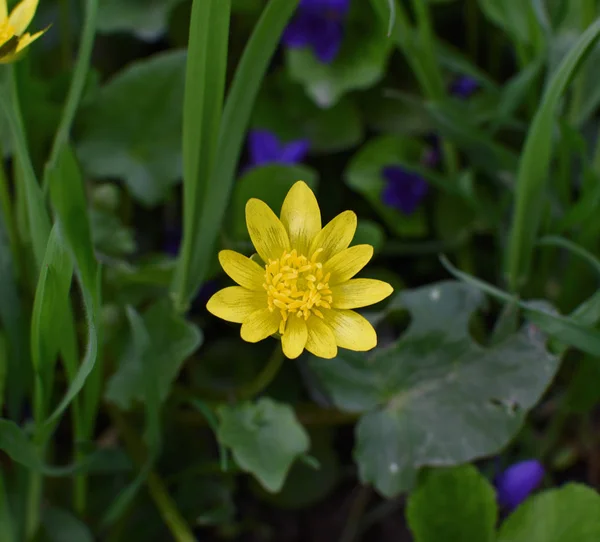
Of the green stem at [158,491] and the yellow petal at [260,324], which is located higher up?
the yellow petal at [260,324]

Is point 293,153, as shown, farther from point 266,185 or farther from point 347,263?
point 347,263

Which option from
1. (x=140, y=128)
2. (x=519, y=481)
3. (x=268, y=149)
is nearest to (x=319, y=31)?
(x=268, y=149)

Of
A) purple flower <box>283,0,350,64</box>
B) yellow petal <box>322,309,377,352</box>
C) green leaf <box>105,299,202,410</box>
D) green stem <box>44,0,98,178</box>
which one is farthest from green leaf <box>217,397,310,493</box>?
purple flower <box>283,0,350,64</box>

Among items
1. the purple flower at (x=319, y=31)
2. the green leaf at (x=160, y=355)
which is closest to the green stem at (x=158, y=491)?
the green leaf at (x=160, y=355)

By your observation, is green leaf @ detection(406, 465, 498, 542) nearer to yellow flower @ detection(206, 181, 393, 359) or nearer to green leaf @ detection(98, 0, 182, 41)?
yellow flower @ detection(206, 181, 393, 359)

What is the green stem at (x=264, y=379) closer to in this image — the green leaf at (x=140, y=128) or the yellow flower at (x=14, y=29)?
the green leaf at (x=140, y=128)
